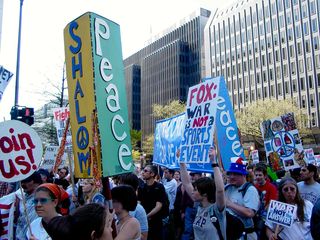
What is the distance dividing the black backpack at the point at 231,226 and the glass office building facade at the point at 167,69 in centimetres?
7837

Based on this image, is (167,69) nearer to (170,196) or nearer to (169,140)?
(170,196)

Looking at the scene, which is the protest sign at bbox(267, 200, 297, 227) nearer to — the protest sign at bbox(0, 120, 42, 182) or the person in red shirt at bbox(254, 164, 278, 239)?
the person in red shirt at bbox(254, 164, 278, 239)

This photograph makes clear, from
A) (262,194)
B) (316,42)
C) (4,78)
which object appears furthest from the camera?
(316,42)

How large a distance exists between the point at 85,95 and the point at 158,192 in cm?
329

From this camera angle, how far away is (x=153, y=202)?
647cm

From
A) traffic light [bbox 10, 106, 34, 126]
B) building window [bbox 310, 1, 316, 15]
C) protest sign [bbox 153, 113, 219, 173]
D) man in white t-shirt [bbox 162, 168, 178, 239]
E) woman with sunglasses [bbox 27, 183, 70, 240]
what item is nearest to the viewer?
woman with sunglasses [bbox 27, 183, 70, 240]

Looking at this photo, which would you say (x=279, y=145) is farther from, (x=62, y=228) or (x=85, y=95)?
(x=62, y=228)

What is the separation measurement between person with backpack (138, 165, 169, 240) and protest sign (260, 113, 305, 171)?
3.68 m

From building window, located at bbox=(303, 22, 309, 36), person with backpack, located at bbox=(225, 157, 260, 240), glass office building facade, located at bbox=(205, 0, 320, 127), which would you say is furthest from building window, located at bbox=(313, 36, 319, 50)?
person with backpack, located at bbox=(225, 157, 260, 240)

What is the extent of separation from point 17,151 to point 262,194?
12.7 ft


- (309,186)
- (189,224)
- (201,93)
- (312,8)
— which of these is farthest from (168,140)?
(312,8)

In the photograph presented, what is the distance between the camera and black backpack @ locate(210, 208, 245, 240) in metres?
3.80

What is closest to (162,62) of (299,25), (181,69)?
(181,69)

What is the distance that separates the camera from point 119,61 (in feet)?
13.0
